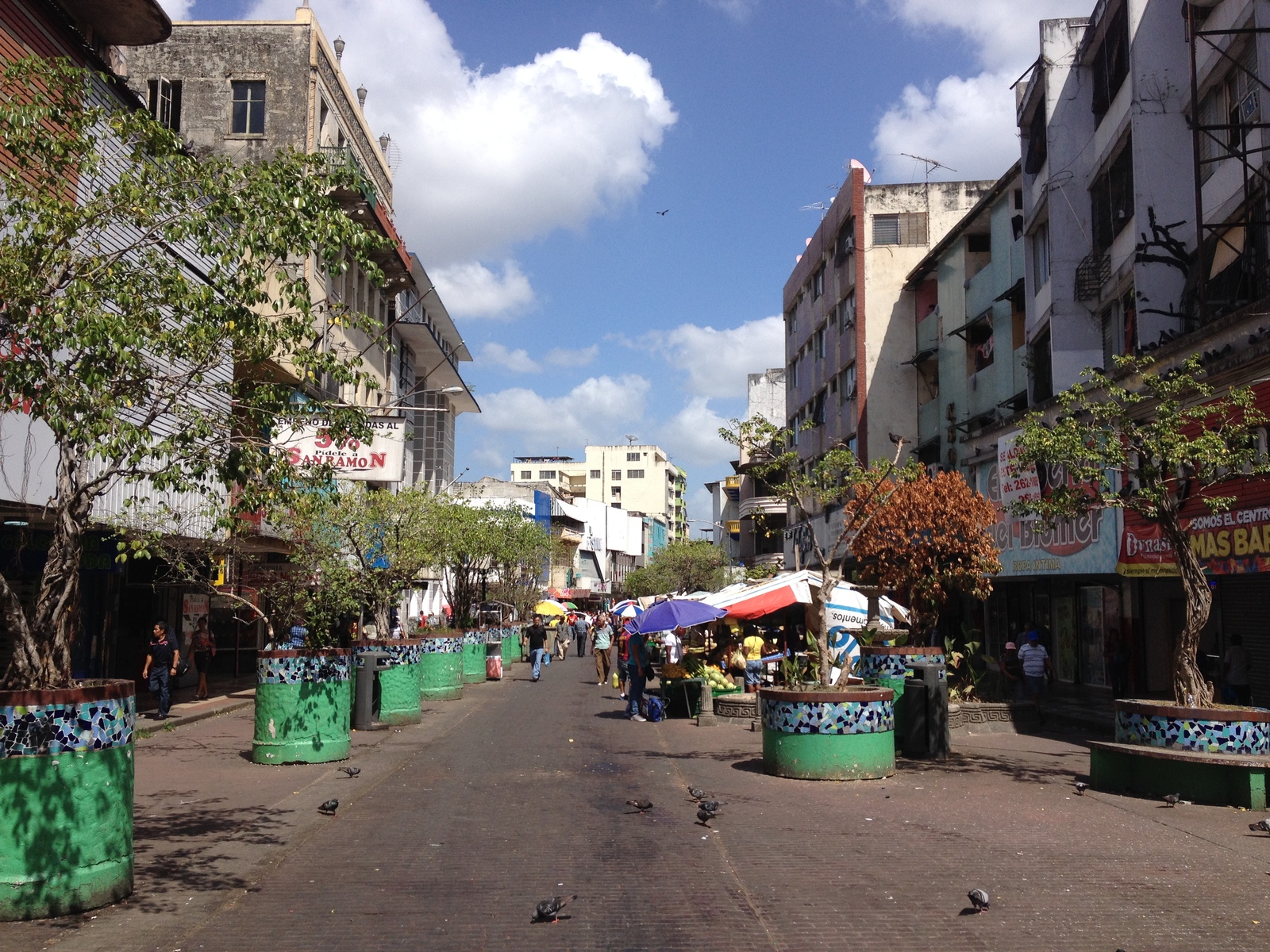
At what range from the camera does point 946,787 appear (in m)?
12.1

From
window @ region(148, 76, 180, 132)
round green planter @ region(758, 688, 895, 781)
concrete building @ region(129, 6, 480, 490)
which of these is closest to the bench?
round green planter @ region(758, 688, 895, 781)

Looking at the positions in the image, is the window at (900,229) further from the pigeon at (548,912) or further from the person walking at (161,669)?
the pigeon at (548,912)

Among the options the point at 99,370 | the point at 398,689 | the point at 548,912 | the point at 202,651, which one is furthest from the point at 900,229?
the point at 548,912

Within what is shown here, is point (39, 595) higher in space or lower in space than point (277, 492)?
lower

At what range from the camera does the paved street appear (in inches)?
257

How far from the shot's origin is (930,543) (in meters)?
22.3

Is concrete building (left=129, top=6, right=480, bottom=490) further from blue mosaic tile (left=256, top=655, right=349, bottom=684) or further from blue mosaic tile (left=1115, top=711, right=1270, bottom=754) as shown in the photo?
blue mosaic tile (left=1115, top=711, right=1270, bottom=754)

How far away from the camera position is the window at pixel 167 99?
105ft

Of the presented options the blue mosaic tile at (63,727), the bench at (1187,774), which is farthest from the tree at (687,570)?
the blue mosaic tile at (63,727)

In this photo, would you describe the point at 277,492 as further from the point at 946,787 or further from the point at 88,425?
the point at 946,787

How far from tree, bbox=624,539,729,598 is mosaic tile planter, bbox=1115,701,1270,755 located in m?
70.5

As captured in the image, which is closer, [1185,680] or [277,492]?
[277,492]

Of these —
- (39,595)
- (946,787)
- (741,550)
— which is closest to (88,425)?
(39,595)

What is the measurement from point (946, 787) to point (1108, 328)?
50.6 ft
